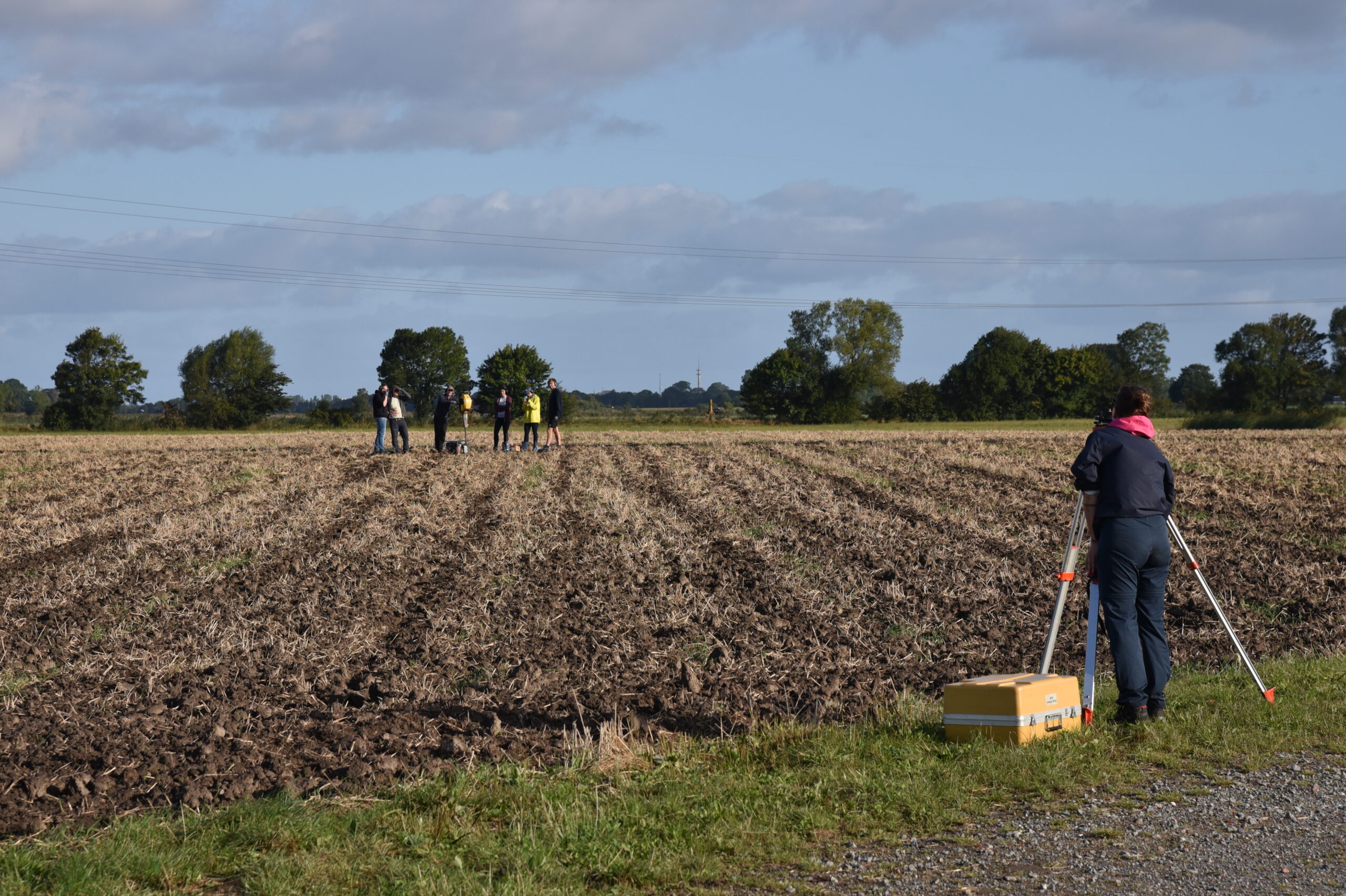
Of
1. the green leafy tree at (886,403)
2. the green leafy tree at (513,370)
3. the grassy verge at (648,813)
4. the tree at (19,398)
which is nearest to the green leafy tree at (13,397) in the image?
the tree at (19,398)

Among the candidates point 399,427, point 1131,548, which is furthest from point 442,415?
point 1131,548

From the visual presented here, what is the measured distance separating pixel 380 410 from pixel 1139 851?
27283 mm

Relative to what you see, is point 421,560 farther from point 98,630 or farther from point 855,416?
point 855,416

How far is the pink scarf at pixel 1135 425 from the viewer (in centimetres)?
715

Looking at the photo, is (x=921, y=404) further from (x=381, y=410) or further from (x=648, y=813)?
(x=648, y=813)

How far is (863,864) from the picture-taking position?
16.1 feet

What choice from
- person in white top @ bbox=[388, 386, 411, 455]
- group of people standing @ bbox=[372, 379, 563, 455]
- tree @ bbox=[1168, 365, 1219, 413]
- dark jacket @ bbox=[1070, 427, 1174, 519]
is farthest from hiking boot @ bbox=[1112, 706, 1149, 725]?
tree @ bbox=[1168, 365, 1219, 413]

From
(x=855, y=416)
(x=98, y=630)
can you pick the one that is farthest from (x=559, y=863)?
(x=855, y=416)

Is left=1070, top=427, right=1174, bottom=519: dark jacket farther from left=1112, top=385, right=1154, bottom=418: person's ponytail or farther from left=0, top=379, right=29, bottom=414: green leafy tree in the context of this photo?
left=0, top=379, right=29, bottom=414: green leafy tree

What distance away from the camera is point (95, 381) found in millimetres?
82938

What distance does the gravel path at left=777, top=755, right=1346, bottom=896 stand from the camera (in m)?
4.62

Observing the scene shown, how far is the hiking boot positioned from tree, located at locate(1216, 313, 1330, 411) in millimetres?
68186

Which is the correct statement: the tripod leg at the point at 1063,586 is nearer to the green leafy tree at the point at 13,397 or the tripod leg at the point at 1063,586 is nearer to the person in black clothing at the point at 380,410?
the person in black clothing at the point at 380,410

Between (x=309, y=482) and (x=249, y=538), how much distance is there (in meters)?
8.72
